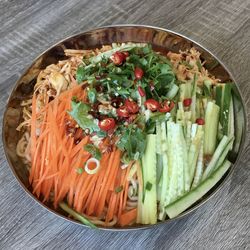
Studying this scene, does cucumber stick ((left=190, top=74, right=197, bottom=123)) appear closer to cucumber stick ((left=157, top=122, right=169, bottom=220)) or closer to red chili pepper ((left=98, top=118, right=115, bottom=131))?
cucumber stick ((left=157, top=122, right=169, bottom=220))

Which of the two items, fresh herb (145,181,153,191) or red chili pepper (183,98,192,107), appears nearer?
fresh herb (145,181,153,191)

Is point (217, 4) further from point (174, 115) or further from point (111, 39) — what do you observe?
point (174, 115)

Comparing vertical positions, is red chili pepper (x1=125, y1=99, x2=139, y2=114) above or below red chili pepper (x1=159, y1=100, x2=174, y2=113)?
above

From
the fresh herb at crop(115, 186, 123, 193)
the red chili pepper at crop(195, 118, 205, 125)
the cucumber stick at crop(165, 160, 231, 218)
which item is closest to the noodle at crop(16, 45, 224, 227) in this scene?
the fresh herb at crop(115, 186, 123, 193)

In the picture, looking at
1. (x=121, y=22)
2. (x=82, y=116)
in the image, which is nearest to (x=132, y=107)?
(x=82, y=116)

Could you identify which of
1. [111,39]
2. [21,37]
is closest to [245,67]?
[111,39]

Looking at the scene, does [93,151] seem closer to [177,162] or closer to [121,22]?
[177,162]

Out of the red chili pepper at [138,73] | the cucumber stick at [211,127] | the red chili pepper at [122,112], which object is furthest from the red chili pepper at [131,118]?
the cucumber stick at [211,127]
